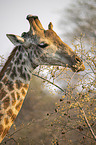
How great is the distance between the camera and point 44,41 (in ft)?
9.86

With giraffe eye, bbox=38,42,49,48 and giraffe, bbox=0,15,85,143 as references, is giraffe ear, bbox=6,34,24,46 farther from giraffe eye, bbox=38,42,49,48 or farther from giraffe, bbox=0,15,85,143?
giraffe eye, bbox=38,42,49,48

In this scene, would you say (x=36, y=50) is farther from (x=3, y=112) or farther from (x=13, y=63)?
(x=3, y=112)

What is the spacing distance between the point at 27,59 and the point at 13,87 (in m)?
0.61

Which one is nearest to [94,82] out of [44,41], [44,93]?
[44,41]

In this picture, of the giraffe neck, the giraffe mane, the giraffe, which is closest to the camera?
the giraffe neck

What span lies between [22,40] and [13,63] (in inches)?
18.4

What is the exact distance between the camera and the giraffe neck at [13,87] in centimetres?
248

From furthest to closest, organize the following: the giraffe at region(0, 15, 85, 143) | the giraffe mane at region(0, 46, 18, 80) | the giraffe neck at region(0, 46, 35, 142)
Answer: the giraffe mane at region(0, 46, 18, 80)
the giraffe at region(0, 15, 85, 143)
the giraffe neck at region(0, 46, 35, 142)

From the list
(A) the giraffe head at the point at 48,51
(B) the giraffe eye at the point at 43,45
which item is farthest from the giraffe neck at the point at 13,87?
(B) the giraffe eye at the point at 43,45

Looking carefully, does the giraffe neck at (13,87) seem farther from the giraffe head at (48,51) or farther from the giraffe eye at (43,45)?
the giraffe eye at (43,45)

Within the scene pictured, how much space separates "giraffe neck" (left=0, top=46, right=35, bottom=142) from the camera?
8.13 feet

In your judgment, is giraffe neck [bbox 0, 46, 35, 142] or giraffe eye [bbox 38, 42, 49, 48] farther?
giraffe eye [bbox 38, 42, 49, 48]

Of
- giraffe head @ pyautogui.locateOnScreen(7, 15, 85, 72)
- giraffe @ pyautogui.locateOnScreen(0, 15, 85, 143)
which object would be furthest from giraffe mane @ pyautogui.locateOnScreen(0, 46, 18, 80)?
giraffe head @ pyautogui.locateOnScreen(7, 15, 85, 72)

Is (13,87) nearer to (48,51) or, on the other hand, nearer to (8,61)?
(8,61)
